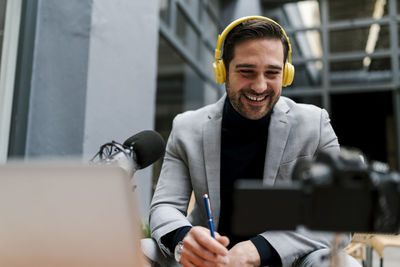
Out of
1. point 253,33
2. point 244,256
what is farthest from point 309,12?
point 244,256

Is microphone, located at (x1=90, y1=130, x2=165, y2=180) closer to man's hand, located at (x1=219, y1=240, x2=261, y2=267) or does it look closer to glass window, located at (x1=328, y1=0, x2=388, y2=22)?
man's hand, located at (x1=219, y1=240, x2=261, y2=267)

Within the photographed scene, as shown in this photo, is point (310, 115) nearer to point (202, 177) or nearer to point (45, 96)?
point (202, 177)

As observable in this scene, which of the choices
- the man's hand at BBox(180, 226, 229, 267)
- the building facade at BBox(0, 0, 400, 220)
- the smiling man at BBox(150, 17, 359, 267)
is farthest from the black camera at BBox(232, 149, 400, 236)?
the smiling man at BBox(150, 17, 359, 267)

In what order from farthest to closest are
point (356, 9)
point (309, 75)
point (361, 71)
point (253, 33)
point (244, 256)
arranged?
point (309, 75), point (356, 9), point (361, 71), point (253, 33), point (244, 256)

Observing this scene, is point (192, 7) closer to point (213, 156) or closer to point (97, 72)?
point (97, 72)

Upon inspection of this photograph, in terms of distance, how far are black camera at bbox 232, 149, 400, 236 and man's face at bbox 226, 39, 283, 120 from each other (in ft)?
2.47

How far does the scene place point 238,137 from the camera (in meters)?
1.37

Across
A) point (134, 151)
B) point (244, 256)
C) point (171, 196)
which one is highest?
point (134, 151)

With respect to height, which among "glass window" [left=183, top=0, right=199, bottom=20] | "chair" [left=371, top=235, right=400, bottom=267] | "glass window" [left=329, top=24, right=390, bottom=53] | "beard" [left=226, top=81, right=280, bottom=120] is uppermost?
"glass window" [left=329, top=24, right=390, bottom=53]

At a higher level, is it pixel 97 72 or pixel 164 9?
pixel 164 9

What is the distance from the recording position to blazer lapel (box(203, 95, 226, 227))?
1.28m

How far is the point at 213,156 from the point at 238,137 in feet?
0.43

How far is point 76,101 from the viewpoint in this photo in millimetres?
2510

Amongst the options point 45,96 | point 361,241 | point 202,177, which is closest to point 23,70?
point 45,96
